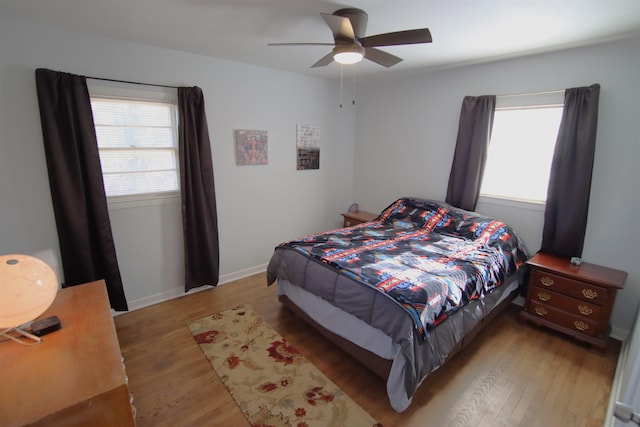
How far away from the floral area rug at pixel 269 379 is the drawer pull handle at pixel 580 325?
6.26 ft

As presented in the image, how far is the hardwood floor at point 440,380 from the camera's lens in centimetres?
178

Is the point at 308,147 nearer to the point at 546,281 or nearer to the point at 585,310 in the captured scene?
the point at 546,281

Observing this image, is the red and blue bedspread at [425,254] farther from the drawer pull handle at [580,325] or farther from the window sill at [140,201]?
the window sill at [140,201]

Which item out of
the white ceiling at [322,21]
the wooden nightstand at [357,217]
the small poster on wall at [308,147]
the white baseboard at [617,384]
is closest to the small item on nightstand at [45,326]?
the white ceiling at [322,21]

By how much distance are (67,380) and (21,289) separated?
41 centimetres

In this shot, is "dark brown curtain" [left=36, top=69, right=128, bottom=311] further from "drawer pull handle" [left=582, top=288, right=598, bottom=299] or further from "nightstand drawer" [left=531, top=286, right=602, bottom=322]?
"drawer pull handle" [left=582, top=288, right=598, bottom=299]

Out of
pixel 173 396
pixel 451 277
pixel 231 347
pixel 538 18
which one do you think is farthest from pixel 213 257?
pixel 538 18

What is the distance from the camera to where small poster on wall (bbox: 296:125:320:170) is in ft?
12.7

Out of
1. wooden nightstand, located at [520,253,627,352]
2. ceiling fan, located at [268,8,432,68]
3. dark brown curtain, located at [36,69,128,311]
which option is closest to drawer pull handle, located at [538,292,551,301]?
wooden nightstand, located at [520,253,627,352]

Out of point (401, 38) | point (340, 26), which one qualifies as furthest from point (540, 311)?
point (340, 26)

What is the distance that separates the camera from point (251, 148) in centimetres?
343

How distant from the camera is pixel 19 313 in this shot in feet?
3.73

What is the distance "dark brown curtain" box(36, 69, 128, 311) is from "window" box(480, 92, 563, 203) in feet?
12.4

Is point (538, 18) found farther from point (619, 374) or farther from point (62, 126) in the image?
point (62, 126)
